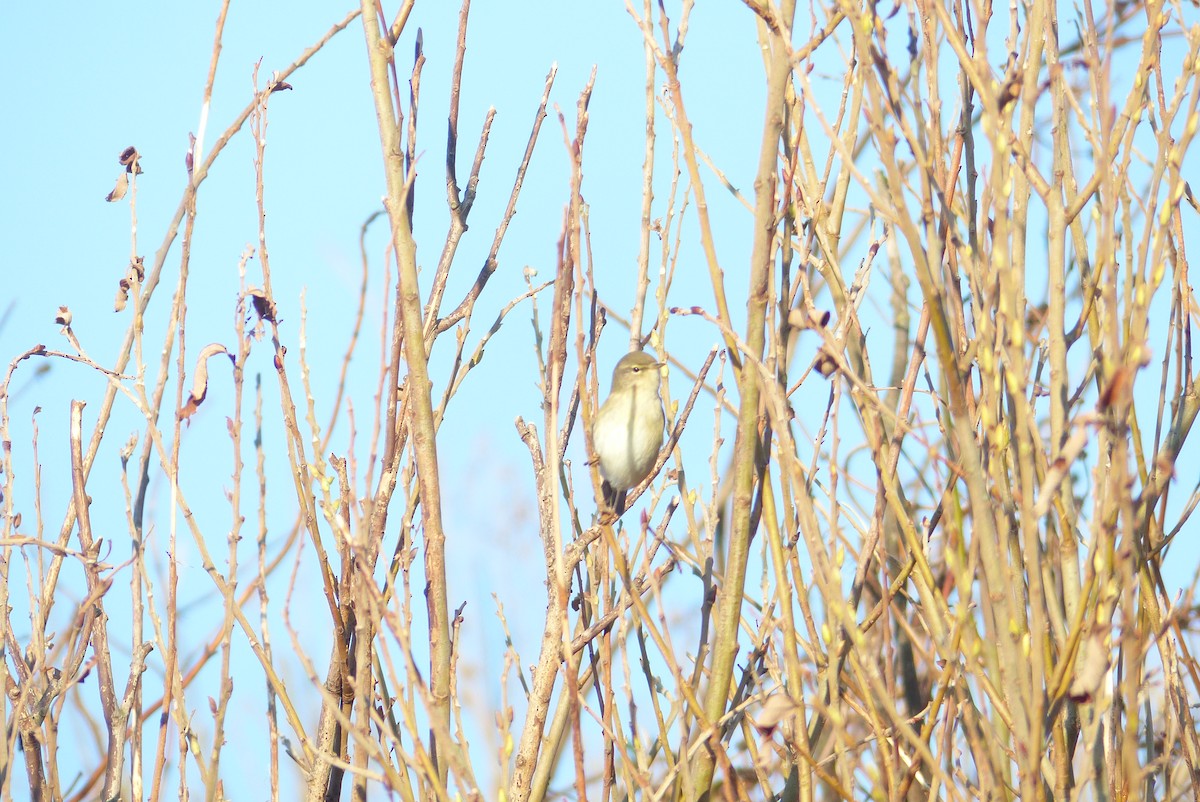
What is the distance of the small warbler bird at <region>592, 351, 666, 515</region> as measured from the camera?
4.06 meters

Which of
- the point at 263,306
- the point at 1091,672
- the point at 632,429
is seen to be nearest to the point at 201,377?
the point at 263,306

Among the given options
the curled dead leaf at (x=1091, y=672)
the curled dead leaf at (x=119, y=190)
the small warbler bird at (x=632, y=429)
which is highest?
the curled dead leaf at (x=119, y=190)

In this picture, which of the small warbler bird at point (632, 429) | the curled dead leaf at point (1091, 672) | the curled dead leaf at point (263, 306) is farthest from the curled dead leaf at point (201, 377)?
the small warbler bird at point (632, 429)

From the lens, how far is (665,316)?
7.37ft

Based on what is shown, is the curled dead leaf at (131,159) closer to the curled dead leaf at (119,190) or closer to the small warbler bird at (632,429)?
the curled dead leaf at (119,190)

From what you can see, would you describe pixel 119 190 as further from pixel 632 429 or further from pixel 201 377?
pixel 632 429

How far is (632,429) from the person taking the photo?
13.3 feet

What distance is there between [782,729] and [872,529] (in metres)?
0.39

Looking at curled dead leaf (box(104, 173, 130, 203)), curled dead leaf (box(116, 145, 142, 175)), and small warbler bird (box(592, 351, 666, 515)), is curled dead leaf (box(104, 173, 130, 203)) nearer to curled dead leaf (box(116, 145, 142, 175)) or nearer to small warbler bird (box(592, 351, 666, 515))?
curled dead leaf (box(116, 145, 142, 175))

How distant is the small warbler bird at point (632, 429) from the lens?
13.3 feet

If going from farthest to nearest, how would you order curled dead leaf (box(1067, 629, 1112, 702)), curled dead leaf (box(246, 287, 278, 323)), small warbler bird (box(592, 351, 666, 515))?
small warbler bird (box(592, 351, 666, 515))
curled dead leaf (box(246, 287, 278, 323))
curled dead leaf (box(1067, 629, 1112, 702))

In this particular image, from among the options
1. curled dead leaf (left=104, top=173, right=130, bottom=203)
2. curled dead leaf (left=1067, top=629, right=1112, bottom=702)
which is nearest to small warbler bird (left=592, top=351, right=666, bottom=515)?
curled dead leaf (left=104, top=173, right=130, bottom=203)

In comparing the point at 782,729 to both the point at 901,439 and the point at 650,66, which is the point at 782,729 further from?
the point at 650,66

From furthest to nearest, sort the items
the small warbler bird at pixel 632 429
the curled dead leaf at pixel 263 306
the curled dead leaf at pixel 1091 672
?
1. the small warbler bird at pixel 632 429
2. the curled dead leaf at pixel 263 306
3. the curled dead leaf at pixel 1091 672
